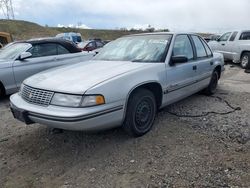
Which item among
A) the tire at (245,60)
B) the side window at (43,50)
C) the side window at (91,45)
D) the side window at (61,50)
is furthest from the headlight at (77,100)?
the side window at (91,45)

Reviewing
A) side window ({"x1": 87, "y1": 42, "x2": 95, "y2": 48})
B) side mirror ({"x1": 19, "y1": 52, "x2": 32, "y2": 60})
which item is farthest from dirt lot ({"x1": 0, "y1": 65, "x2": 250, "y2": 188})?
side window ({"x1": 87, "y1": 42, "x2": 95, "y2": 48})

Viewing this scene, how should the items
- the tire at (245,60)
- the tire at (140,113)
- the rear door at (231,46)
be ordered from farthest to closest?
the rear door at (231,46) → the tire at (245,60) → the tire at (140,113)

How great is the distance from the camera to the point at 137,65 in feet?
14.7

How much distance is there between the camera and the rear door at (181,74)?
489 centimetres

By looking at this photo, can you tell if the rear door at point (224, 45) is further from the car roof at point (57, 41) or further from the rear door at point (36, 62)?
the rear door at point (36, 62)

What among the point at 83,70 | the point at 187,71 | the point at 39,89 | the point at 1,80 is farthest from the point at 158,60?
the point at 1,80

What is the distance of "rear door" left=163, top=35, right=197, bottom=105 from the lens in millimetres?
4895

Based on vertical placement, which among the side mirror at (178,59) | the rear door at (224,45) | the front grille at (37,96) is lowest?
the rear door at (224,45)

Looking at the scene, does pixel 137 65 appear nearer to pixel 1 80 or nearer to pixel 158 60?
pixel 158 60

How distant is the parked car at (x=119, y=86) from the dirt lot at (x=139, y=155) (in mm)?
368

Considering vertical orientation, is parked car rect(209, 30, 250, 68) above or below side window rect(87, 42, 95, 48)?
above

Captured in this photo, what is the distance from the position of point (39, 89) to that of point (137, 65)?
1447 mm

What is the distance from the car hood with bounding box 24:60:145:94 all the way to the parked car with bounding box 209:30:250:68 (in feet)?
28.9

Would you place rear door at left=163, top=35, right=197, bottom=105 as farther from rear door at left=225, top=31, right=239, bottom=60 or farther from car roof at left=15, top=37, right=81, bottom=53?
rear door at left=225, top=31, right=239, bottom=60
